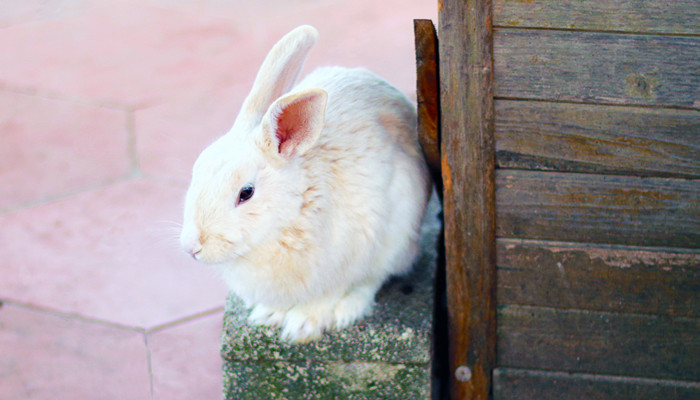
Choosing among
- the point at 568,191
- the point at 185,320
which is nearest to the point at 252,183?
the point at 568,191

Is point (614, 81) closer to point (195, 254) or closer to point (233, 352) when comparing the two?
point (195, 254)

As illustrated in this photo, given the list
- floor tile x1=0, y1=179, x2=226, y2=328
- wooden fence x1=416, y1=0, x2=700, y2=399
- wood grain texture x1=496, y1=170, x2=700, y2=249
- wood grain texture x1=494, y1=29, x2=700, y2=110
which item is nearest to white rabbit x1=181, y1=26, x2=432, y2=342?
wooden fence x1=416, y1=0, x2=700, y2=399

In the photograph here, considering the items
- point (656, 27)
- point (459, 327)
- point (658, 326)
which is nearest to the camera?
point (656, 27)

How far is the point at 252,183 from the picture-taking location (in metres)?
1.54

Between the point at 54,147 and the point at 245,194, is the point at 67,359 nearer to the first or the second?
the point at 245,194

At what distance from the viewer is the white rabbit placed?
152 centimetres

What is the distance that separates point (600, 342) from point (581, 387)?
5.6 inches

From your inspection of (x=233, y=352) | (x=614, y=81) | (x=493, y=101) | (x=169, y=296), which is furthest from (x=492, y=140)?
(x=169, y=296)

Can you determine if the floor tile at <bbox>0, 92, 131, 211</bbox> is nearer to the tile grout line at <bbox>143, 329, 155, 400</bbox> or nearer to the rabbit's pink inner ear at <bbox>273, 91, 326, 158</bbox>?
the tile grout line at <bbox>143, 329, 155, 400</bbox>

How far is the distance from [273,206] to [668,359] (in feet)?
3.17

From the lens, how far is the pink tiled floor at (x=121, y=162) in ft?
7.59

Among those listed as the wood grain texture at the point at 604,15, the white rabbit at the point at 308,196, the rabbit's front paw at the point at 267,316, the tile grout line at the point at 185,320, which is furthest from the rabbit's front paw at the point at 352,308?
the tile grout line at the point at 185,320

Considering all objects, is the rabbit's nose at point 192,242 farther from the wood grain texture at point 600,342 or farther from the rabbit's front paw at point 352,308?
the wood grain texture at point 600,342

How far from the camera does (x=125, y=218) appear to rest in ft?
9.83
